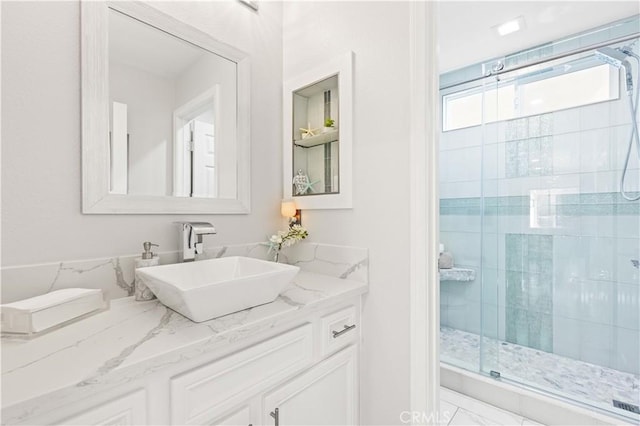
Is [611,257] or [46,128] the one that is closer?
[46,128]

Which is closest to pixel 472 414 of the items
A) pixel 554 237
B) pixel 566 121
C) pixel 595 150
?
pixel 554 237

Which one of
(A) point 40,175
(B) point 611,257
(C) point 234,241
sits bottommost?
(B) point 611,257

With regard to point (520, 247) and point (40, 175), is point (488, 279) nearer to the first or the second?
point (520, 247)

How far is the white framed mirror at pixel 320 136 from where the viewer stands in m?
1.32

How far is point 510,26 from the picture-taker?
196cm

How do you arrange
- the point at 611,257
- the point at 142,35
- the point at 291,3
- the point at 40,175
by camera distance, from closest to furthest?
the point at 40,175 < the point at 142,35 < the point at 291,3 < the point at 611,257

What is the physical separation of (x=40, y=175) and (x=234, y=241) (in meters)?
0.70

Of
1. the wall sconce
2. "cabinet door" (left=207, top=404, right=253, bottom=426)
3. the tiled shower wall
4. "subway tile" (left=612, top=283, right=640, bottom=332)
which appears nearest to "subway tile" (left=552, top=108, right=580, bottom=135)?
the tiled shower wall

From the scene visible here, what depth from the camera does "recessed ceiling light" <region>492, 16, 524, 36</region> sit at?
1.91 metres

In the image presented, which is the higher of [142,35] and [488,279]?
[142,35]

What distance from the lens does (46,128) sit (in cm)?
88

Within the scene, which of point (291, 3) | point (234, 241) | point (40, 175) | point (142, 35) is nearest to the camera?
point (40, 175)

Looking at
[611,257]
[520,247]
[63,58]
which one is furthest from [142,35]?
[611,257]

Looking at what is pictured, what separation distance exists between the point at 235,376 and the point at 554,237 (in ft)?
8.00
